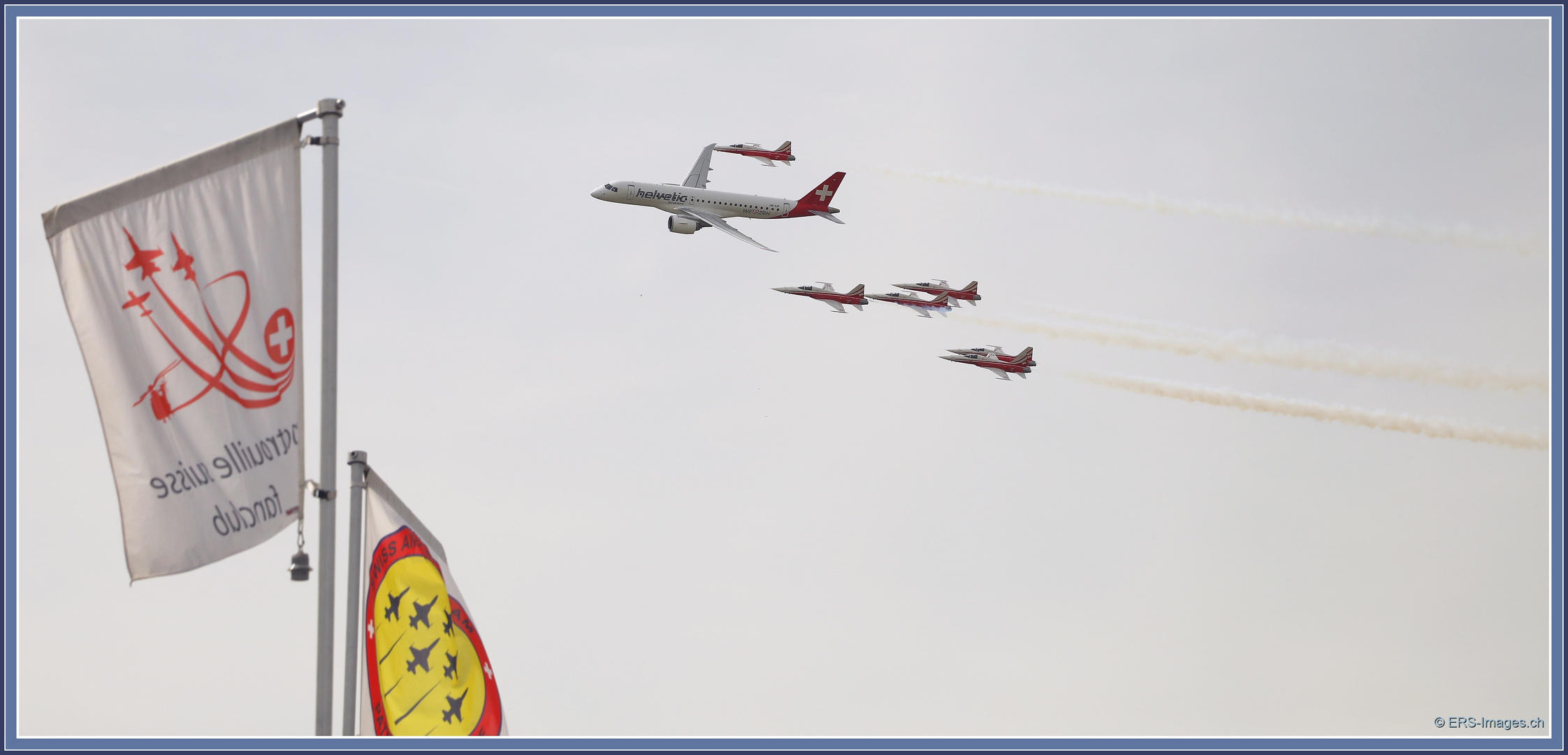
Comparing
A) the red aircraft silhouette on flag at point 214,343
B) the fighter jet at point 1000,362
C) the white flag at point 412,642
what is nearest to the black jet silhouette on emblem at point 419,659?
the white flag at point 412,642

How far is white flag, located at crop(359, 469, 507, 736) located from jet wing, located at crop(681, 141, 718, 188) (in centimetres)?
10539

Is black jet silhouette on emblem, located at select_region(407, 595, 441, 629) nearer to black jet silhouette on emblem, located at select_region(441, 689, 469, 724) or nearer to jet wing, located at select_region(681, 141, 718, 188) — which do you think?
black jet silhouette on emblem, located at select_region(441, 689, 469, 724)

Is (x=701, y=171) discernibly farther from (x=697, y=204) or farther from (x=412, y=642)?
(x=412, y=642)

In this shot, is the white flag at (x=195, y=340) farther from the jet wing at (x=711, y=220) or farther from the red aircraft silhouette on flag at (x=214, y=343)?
the jet wing at (x=711, y=220)

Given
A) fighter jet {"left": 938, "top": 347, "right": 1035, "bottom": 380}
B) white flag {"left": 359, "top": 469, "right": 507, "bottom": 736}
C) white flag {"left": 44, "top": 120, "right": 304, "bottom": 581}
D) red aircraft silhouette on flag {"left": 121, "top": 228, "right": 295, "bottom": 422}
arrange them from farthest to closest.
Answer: fighter jet {"left": 938, "top": 347, "right": 1035, "bottom": 380} → white flag {"left": 359, "top": 469, "right": 507, "bottom": 736} → red aircraft silhouette on flag {"left": 121, "top": 228, "right": 295, "bottom": 422} → white flag {"left": 44, "top": 120, "right": 304, "bottom": 581}

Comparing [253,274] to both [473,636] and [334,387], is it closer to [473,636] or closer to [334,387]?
[334,387]

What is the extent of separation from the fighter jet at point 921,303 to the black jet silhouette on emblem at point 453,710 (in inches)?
3673

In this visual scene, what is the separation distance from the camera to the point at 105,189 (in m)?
19.8

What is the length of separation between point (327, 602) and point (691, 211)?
324 feet

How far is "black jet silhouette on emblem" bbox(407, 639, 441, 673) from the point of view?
2497cm

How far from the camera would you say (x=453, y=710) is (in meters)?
25.3

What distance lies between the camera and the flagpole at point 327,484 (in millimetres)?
19984

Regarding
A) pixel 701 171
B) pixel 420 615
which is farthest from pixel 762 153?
pixel 420 615

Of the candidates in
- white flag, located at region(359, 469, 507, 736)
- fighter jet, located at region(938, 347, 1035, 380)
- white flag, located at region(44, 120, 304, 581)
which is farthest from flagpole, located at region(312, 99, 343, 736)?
fighter jet, located at region(938, 347, 1035, 380)
